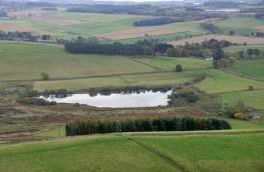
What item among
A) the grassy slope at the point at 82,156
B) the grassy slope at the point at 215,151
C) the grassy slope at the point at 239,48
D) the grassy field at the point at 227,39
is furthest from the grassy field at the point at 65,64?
the grassy slope at the point at 215,151

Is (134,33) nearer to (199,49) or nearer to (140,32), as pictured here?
(140,32)

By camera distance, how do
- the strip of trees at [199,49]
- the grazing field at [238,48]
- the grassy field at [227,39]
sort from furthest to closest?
1. the grassy field at [227,39]
2. the grazing field at [238,48]
3. the strip of trees at [199,49]

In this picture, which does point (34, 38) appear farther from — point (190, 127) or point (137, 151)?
point (137, 151)

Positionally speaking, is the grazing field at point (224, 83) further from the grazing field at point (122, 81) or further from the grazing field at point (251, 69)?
the grazing field at point (122, 81)

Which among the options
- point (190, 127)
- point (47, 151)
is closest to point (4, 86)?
point (190, 127)

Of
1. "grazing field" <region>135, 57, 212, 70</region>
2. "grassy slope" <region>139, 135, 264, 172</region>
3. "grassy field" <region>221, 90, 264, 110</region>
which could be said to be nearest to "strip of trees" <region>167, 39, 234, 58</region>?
"grazing field" <region>135, 57, 212, 70</region>

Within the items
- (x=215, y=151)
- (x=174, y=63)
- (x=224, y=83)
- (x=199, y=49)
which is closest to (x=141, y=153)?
(x=215, y=151)
